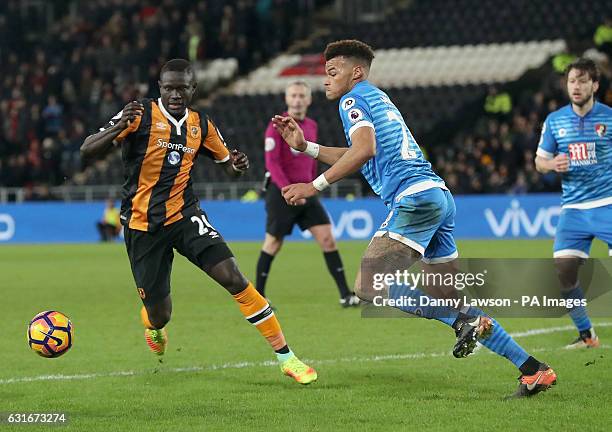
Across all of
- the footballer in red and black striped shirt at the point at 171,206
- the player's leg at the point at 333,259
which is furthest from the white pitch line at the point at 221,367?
the player's leg at the point at 333,259

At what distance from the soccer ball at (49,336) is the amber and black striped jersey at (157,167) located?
87 centimetres

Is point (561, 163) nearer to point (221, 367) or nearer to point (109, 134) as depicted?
point (221, 367)

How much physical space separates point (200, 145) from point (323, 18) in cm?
2896

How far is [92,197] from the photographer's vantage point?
28.4m

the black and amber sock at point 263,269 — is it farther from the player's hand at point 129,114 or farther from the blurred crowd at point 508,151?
the blurred crowd at point 508,151

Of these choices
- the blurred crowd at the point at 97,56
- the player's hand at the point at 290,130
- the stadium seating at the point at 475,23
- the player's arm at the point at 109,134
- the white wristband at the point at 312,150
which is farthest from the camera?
the stadium seating at the point at 475,23

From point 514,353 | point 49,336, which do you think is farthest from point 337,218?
point 514,353

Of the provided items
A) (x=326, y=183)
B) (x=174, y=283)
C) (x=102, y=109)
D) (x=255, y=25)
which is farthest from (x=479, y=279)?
(x=255, y=25)

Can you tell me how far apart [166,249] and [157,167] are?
59 centimetres

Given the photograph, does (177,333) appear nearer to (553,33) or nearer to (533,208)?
(533,208)

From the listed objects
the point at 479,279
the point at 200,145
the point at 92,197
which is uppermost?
the point at 200,145

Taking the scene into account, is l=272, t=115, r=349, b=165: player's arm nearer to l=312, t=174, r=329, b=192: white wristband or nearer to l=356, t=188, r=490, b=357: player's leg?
l=312, t=174, r=329, b=192: white wristband

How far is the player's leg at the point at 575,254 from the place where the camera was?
891 cm

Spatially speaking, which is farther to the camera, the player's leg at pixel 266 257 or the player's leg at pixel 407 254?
the player's leg at pixel 266 257
